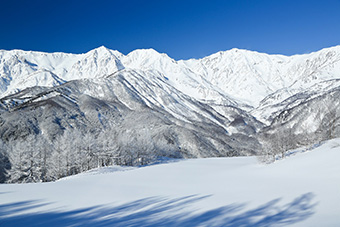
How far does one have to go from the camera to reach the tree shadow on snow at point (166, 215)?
13062mm

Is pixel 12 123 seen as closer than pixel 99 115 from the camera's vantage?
Yes

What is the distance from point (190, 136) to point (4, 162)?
110 meters

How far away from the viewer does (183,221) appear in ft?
44.4

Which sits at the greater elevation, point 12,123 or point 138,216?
point 12,123

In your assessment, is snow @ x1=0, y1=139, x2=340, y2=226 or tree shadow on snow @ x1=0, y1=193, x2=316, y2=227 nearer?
tree shadow on snow @ x1=0, y1=193, x2=316, y2=227

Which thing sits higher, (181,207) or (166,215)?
(181,207)

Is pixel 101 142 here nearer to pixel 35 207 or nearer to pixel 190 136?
pixel 35 207

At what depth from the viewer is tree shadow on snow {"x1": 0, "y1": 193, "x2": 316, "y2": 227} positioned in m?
13.1

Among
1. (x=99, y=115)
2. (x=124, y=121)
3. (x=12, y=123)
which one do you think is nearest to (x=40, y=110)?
(x=12, y=123)

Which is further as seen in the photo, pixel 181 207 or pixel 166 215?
pixel 181 207

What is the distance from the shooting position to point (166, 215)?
14.9 meters

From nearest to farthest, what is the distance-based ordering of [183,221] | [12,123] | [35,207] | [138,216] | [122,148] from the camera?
[183,221] → [138,216] → [35,207] → [122,148] → [12,123]

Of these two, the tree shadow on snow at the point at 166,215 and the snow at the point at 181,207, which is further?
the snow at the point at 181,207

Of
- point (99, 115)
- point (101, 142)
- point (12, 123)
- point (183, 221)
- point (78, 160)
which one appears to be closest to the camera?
point (183, 221)
